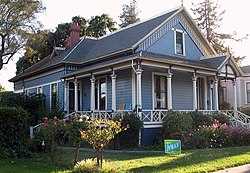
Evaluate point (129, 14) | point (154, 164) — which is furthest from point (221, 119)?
point (129, 14)

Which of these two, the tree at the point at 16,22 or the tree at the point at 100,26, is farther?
the tree at the point at 100,26

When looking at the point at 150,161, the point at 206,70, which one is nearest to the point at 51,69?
the point at 206,70

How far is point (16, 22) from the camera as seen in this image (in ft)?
90.7

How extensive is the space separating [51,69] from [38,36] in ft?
17.4

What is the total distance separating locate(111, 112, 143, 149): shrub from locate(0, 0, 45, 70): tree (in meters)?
16.8

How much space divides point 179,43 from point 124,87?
5.64 meters

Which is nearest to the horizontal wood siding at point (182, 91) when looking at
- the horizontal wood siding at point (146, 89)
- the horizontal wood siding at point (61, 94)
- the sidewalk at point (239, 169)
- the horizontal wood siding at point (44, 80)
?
the horizontal wood siding at point (146, 89)

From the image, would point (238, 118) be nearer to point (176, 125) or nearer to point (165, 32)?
point (176, 125)

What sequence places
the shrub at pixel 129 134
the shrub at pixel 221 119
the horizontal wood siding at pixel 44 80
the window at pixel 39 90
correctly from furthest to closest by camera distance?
the window at pixel 39 90 < the horizontal wood siding at pixel 44 80 < the shrub at pixel 221 119 < the shrub at pixel 129 134

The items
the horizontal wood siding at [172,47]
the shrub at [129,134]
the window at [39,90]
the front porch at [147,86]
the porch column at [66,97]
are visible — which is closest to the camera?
the shrub at [129,134]

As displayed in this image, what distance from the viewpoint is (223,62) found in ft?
68.9

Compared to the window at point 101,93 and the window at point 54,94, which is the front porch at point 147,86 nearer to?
the window at point 101,93

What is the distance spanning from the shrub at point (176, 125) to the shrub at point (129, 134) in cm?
168

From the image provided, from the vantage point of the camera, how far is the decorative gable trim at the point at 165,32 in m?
19.8
